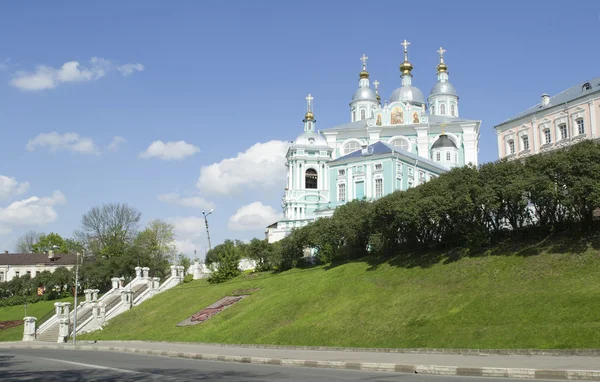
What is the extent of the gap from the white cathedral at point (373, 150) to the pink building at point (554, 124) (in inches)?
566

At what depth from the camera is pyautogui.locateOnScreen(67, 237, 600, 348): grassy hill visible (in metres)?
25.2

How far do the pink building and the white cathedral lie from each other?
47.1 feet

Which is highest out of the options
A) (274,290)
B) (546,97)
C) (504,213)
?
(546,97)

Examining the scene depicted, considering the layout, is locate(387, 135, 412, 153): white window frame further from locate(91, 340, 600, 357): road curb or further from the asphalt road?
the asphalt road

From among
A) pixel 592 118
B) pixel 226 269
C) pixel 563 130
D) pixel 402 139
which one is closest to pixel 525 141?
pixel 563 130

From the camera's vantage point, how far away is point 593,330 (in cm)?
2262

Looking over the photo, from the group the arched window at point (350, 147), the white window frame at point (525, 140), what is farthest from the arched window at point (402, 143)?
the white window frame at point (525, 140)

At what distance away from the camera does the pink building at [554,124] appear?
53344 millimetres

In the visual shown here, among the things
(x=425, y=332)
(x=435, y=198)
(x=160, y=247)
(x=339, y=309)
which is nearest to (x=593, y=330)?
(x=425, y=332)

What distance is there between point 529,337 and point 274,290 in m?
26.4

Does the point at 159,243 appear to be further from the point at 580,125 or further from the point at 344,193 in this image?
the point at 580,125

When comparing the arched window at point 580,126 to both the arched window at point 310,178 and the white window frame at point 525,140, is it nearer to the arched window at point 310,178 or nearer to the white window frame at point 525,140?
the white window frame at point 525,140

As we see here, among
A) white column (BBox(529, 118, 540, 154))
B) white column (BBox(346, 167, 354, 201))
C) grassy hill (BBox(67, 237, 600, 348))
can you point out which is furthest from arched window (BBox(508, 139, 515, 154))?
grassy hill (BBox(67, 237, 600, 348))

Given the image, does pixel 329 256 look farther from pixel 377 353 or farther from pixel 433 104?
pixel 433 104
